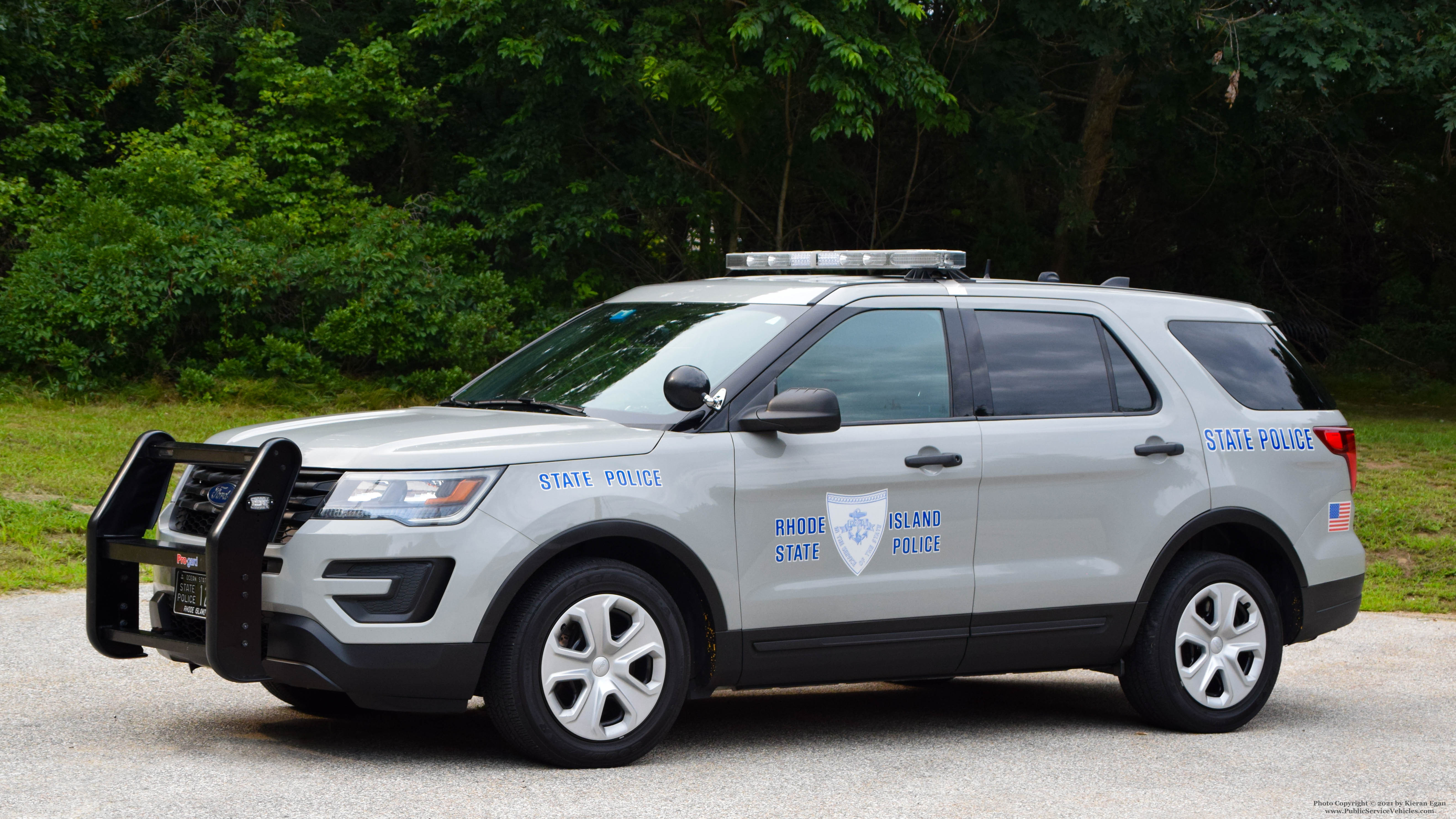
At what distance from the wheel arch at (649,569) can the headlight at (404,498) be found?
30cm

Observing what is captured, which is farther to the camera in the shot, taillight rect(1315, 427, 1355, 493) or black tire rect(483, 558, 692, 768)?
taillight rect(1315, 427, 1355, 493)

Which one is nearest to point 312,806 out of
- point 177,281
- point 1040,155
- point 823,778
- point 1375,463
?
point 823,778

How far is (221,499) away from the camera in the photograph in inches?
221

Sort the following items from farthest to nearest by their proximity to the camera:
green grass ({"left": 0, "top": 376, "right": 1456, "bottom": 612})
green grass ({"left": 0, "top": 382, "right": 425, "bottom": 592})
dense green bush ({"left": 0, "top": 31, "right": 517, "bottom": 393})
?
dense green bush ({"left": 0, "top": 31, "right": 517, "bottom": 393}) → green grass ({"left": 0, "top": 376, "right": 1456, "bottom": 612}) → green grass ({"left": 0, "top": 382, "right": 425, "bottom": 592})

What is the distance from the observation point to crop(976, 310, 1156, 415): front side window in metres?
A: 6.55

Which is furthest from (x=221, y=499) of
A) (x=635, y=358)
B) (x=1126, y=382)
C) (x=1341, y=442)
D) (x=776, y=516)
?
(x=1341, y=442)

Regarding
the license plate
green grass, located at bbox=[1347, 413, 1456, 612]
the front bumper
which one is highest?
the license plate

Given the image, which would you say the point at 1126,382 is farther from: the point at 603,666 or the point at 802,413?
the point at 603,666

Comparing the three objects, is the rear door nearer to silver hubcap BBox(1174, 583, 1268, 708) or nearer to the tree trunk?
silver hubcap BBox(1174, 583, 1268, 708)

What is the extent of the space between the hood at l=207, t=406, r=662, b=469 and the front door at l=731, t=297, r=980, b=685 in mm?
529

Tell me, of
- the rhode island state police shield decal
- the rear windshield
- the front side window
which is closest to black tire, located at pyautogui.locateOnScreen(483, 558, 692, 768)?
the rhode island state police shield decal

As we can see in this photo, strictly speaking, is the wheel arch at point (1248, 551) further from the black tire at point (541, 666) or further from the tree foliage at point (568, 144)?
the tree foliage at point (568, 144)

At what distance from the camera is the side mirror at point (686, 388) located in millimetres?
5676

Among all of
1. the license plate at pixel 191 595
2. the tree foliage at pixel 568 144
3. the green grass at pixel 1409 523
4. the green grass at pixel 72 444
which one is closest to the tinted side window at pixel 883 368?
the license plate at pixel 191 595
